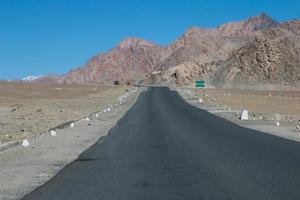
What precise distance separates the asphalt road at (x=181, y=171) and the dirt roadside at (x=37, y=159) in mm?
366

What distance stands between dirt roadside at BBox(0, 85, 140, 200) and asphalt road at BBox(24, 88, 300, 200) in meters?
0.37

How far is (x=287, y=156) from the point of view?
15797 mm

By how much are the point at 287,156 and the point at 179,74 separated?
180m

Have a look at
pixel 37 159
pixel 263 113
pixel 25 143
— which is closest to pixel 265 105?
pixel 263 113

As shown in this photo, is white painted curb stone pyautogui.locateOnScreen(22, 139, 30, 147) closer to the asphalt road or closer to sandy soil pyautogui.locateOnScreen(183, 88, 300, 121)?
the asphalt road

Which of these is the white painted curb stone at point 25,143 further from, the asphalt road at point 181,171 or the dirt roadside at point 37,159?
the asphalt road at point 181,171

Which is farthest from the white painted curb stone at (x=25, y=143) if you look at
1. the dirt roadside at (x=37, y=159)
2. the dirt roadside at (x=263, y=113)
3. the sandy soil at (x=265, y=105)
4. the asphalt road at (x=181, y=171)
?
the sandy soil at (x=265, y=105)

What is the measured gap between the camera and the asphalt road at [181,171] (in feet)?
33.1

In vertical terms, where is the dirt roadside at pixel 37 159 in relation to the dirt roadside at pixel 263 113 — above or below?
above

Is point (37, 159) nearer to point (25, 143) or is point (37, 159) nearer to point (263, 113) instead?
point (25, 143)

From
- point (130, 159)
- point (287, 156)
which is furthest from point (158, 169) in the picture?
point (287, 156)

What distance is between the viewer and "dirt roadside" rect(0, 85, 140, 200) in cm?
1132

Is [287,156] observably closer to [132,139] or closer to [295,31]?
[132,139]

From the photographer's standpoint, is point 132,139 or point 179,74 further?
point 179,74
